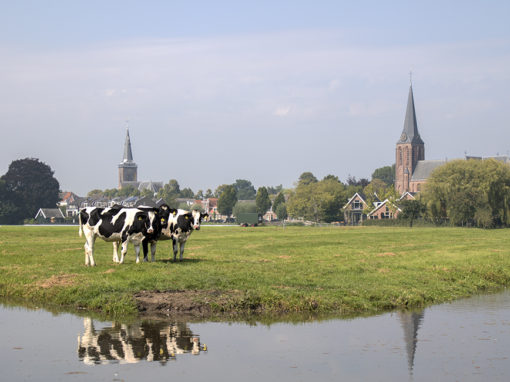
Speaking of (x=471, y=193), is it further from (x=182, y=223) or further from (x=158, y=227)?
(x=158, y=227)

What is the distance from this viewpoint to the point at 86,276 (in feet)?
89.8

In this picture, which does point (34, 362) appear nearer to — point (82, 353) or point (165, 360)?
point (82, 353)

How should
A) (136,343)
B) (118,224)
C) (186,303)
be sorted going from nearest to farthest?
(136,343) → (186,303) → (118,224)

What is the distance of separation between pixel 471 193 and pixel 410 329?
9653cm

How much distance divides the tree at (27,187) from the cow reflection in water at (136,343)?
166447 mm

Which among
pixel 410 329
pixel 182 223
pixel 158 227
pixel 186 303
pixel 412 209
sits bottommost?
pixel 410 329

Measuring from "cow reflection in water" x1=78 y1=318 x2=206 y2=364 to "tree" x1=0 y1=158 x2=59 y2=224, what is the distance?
166 m

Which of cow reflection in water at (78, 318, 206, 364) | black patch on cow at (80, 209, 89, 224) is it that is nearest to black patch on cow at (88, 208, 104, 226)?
black patch on cow at (80, 209, 89, 224)

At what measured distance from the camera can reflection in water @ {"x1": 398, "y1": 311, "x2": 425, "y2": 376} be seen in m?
17.5

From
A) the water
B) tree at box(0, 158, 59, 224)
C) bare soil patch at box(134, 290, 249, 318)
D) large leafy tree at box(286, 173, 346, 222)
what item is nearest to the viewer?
the water

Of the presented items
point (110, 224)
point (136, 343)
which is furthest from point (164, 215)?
point (136, 343)

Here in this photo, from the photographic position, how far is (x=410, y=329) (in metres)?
21.0

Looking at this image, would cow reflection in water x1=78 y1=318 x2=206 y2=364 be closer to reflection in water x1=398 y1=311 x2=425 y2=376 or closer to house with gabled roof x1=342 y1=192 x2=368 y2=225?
reflection in water x1=398 y1=311 x2=425 y2=376

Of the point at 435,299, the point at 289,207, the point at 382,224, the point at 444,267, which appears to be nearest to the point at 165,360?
the point at 435,299
